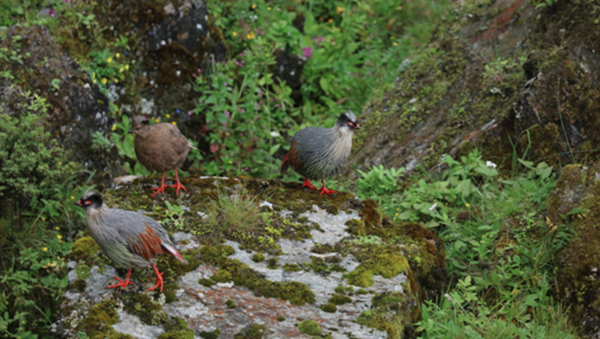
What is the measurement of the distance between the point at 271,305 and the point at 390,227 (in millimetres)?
1642

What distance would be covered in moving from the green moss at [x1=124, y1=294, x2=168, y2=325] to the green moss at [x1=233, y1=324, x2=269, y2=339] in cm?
56

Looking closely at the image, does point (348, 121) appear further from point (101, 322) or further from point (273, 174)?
point (101, 322)

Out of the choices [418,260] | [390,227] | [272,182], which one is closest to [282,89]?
[272,182]

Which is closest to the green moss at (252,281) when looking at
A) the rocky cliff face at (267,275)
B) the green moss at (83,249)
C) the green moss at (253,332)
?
the rocky cliff face at (267,275)

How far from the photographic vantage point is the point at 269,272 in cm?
420

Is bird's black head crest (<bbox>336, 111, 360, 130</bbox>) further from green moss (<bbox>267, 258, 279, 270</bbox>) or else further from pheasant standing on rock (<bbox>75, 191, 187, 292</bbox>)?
pheasant standing on rock (<bbox>75, 191, 187, 292</bbox>)

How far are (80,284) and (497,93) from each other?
5319 millimetres

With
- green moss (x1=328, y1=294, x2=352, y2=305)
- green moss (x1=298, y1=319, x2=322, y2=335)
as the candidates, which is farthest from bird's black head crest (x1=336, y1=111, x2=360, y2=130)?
green moss (x1=298, y1=319, x2=322, y2=335)

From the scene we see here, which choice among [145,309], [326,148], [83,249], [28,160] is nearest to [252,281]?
[145,309]

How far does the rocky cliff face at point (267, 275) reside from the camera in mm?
3713

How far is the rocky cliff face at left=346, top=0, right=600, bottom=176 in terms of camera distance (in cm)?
573

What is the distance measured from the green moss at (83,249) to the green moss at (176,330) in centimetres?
104

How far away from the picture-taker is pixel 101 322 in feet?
12.0

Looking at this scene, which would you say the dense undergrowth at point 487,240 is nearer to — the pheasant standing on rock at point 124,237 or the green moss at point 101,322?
the pheasant standing on rock at point 124,237
